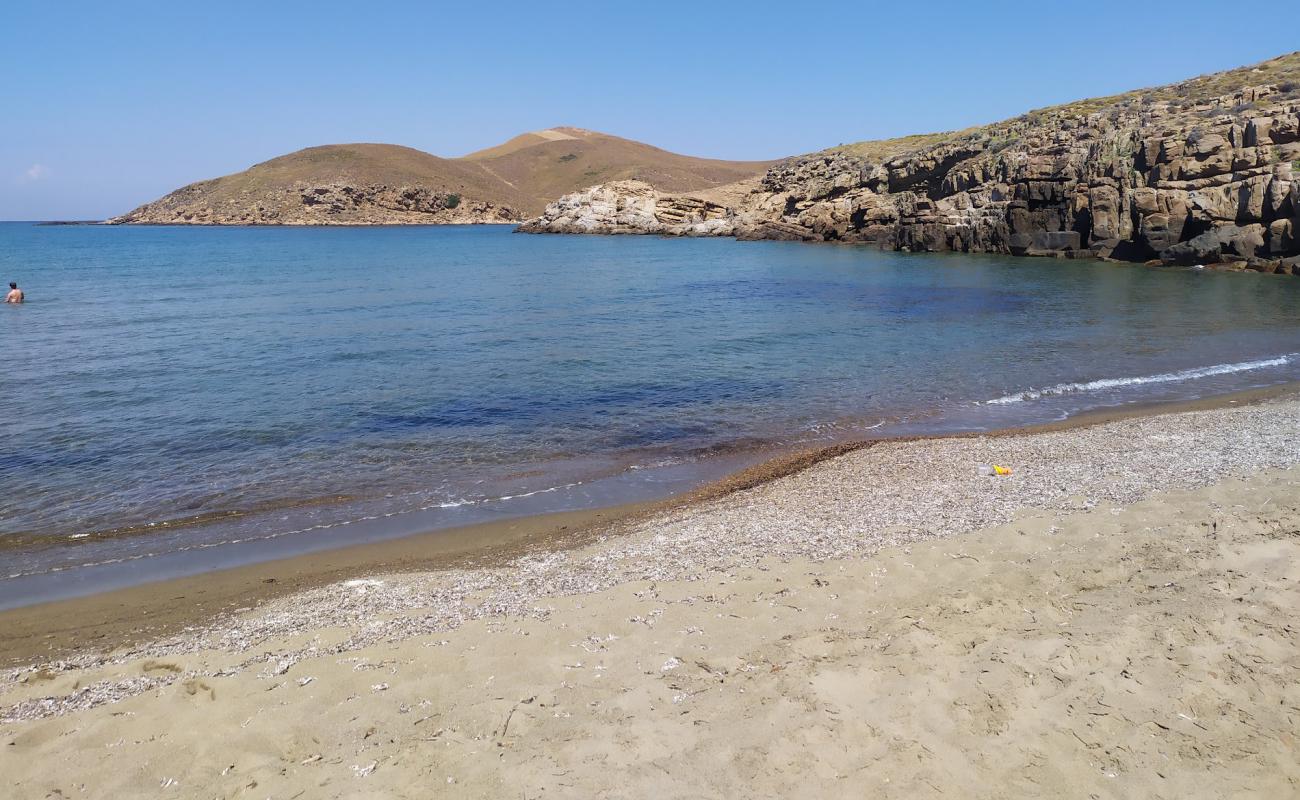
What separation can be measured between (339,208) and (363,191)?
6625 mm

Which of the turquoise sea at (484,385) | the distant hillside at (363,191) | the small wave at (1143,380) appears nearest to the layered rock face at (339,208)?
the distant hillside at (363,191)

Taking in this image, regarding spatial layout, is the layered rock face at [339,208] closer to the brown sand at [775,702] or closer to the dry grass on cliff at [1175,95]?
the dry grass on cliff at [1175,95]

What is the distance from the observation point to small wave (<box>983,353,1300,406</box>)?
18.9 meters

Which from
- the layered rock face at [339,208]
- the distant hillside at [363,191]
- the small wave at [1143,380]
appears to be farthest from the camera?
the distant hillside at [363,191]

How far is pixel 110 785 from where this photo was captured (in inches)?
209

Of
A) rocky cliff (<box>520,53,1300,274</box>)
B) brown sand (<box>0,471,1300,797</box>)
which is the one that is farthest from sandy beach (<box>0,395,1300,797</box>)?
rocky cliff (<box>520,53,1300,274</box>)

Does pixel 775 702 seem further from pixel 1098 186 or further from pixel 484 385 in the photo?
pixel 1098 186

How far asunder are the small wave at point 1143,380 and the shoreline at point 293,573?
8.25 meters

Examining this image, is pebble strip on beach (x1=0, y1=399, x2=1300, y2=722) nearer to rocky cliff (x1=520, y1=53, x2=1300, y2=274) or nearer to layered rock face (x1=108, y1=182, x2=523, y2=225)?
rocky cliff (x1=520, y1=53, x2=1300, y2=274)

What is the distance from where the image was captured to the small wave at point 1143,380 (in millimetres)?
18859

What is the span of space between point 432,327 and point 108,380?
11566 millimetres

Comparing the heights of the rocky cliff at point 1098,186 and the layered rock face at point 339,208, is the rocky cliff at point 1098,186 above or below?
below

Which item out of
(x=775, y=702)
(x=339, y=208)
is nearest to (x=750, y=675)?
(x=775, y=702)

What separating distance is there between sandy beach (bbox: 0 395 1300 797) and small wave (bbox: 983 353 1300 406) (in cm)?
916
